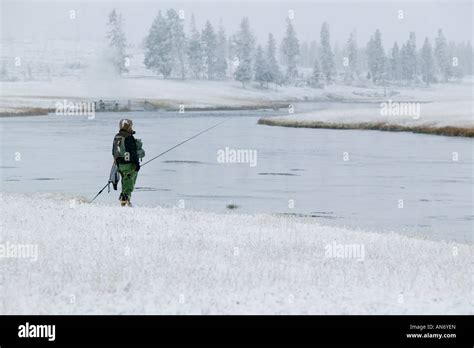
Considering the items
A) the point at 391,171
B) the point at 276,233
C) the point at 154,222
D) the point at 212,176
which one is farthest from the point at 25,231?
the point at 391,171

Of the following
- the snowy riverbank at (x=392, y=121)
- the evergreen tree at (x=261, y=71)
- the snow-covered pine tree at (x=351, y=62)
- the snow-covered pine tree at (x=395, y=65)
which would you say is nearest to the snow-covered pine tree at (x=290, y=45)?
the snow-covered pine tree at (x=351, y=62)

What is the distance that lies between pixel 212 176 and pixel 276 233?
13.8 meters

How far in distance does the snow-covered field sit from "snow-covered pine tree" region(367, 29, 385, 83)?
166 m

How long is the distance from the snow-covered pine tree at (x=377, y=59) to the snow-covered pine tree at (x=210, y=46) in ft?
131

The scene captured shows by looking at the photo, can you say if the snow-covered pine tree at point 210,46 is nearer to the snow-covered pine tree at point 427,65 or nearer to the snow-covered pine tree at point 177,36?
the snow-covered pine tree at point 177,36

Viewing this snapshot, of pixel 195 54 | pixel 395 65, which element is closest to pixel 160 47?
pixel 195 54

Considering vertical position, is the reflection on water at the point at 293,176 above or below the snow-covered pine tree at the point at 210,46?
below

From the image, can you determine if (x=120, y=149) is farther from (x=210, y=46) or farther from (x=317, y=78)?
(x=317, y=78)

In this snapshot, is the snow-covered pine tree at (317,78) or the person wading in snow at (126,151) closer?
the person wading in snow at (126,151)

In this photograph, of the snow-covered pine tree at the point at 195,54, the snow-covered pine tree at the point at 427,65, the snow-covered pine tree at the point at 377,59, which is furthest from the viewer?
the snow-covered pine tree at the point at 427,65

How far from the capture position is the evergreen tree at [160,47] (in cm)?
13638

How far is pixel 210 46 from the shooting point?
15050cm

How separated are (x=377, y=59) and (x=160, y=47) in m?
57.8

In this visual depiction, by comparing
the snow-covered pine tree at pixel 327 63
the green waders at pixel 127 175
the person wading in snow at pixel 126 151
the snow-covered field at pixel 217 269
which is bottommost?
the snow-covered field at pixel 217 269
